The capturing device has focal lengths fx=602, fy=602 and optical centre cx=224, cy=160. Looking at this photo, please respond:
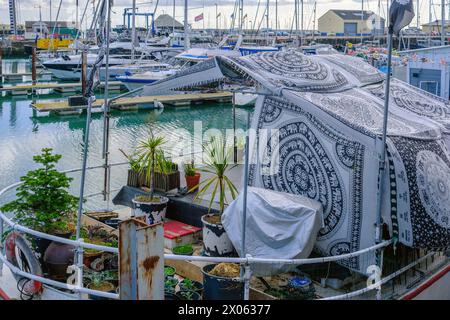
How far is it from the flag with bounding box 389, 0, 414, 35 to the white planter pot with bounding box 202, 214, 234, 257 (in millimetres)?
3821

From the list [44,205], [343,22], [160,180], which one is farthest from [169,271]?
[343,22]

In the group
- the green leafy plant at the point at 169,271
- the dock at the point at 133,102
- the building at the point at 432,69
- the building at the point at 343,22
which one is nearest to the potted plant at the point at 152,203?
the green leafy plant at the point at 169,271

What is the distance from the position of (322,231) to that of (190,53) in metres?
41.9

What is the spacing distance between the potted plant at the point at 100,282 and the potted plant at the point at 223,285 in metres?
1.31

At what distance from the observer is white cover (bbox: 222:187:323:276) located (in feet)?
27.7

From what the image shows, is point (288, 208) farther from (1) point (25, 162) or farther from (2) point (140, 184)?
(1) point (25, 162)

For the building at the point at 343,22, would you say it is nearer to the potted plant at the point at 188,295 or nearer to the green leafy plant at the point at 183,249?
the green leafy plant at the point at 183,249

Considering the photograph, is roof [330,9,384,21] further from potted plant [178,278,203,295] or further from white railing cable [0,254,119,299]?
white railing cable [0,254,119,299]

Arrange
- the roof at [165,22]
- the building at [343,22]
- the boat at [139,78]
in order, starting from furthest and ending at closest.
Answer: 1. the roof at [165,22]
2. the building at [343,22]
3. the boat at [139,78]

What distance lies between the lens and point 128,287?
5398 millimetres

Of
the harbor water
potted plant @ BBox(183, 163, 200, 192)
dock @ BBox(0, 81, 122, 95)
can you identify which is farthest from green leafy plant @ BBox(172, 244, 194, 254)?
dock @ BBox(0, 81, 122, 95)

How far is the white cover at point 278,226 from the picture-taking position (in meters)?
8.45

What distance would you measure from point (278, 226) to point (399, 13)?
329 centimetres

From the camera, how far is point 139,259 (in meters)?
5.34
